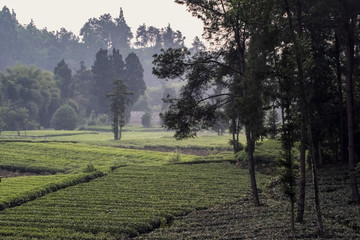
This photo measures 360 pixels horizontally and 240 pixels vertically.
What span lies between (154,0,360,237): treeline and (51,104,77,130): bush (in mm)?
97818

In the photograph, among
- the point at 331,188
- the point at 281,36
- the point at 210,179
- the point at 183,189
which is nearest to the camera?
the point at 281,36

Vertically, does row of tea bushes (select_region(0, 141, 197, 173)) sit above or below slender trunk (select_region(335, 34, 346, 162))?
below

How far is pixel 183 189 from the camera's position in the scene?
120 feet

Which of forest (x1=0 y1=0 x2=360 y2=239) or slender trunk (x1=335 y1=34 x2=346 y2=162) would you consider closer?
forest (x1=0 y1=0 x2=360 y2=239)

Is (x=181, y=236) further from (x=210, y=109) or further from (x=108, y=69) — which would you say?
(x=108, y=69)

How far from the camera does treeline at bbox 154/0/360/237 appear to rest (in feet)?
74.5

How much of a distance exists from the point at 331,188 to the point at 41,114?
11863 cm

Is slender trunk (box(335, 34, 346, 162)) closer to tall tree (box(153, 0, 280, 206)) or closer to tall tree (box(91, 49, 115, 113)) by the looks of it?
tall tree (box(153, 0, 280, 206))

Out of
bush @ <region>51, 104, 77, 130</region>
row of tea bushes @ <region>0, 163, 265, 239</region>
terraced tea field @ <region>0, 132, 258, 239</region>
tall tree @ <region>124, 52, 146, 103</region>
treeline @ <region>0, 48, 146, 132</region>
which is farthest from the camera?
tall tree @ <region>124, 52, 146, 103</region>

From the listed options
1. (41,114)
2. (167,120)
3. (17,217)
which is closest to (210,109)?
(167,120)

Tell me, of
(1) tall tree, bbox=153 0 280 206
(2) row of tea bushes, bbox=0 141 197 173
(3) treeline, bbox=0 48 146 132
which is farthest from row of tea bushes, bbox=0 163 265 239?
(3) treeline, bbox=0 48 146 132

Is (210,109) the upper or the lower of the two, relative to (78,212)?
upper

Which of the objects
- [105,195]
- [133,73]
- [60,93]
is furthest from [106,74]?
[105,195]

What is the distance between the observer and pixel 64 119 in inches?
4983
